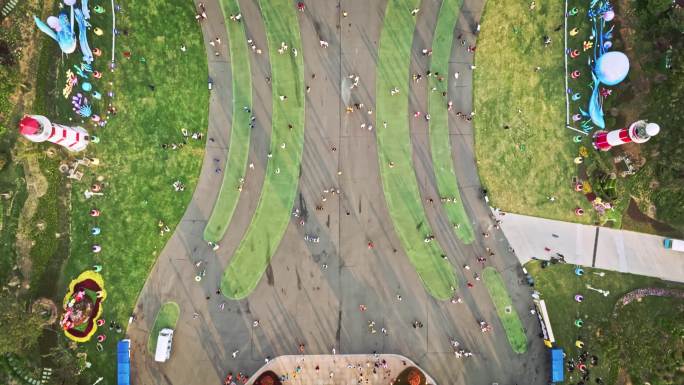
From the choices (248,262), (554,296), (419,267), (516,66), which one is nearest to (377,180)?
(419,267)

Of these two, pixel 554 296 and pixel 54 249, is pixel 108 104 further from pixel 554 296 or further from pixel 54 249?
pixel 554 296

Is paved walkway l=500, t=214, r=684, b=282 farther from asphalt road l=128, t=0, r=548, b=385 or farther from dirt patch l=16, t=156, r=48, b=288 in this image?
Result: dirt patch l=16, t=156, r=48, b=288

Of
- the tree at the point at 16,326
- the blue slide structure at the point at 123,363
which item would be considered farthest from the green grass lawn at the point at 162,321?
the tree at the point at 16,326

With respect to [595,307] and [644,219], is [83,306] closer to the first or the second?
[595,307]

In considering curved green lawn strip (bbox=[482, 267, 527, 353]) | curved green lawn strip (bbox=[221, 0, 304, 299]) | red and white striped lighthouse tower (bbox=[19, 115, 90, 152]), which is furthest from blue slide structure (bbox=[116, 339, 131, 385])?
curved green lawn strip (bbox=[482, 267, 527, 353])

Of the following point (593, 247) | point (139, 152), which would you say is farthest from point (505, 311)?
point (139, 152)
